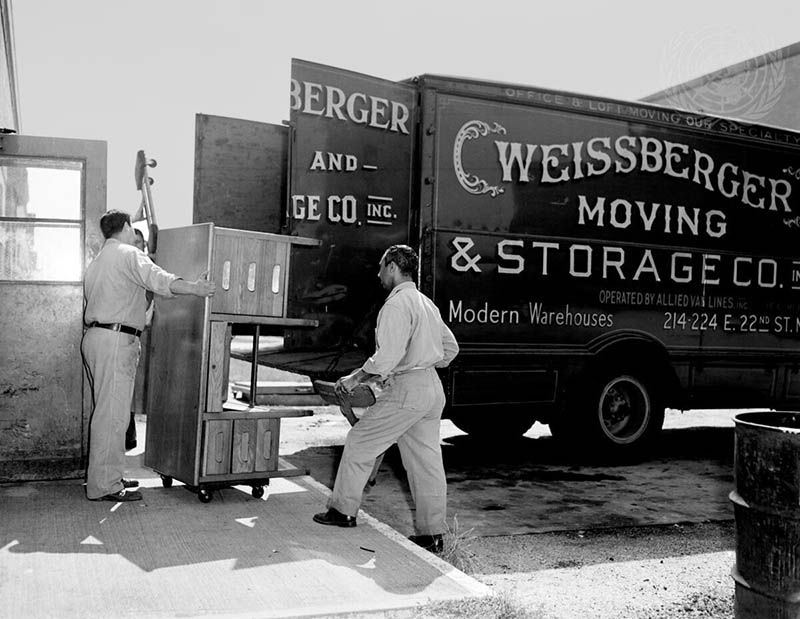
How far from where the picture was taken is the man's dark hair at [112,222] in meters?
5.72

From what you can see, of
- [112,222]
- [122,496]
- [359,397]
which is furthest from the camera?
[112,222]

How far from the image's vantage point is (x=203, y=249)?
559 cm

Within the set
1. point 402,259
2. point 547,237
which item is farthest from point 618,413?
point 402,259

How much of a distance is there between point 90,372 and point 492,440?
5143 millimetres

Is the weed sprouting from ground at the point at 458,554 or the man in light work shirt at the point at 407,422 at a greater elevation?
the man in light work shirt at the point at 407,422

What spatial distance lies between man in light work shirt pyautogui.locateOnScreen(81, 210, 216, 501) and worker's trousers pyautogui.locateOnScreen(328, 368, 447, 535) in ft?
4.31

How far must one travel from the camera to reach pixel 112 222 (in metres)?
5.72

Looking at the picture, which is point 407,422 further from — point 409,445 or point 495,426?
point 495,426

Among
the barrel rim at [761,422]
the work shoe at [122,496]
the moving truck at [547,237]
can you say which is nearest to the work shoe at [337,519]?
the work shoe at [122,496]

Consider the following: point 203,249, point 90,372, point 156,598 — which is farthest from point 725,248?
point 156,598

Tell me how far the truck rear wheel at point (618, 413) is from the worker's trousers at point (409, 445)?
11.5 feet

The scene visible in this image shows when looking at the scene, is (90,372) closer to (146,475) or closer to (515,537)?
(146,475)

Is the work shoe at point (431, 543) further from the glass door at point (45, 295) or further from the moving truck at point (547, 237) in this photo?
the glass door at point (45, 295)

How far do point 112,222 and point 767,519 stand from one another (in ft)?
14.1
